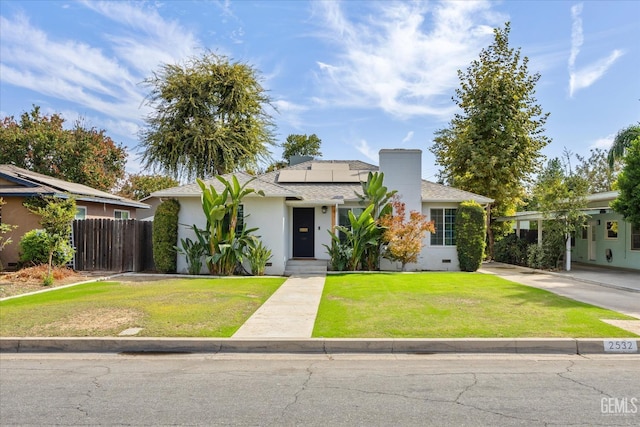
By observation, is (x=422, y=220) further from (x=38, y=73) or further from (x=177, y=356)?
(x=38, y=73)

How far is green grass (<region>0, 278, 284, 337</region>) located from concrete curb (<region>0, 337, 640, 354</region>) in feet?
0.96

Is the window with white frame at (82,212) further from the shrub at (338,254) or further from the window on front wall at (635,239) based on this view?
the window on front wall at (635,239)

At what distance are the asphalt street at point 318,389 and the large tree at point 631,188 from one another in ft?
39.9

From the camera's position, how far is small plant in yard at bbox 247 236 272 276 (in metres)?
15.8

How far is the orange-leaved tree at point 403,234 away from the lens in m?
16.7

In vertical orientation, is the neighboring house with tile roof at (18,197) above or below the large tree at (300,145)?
below

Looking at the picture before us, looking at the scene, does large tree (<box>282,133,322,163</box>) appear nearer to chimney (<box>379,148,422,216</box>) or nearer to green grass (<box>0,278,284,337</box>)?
chimney (<box>379,148,422,216</box>)

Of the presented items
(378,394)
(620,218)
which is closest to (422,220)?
(620,218)

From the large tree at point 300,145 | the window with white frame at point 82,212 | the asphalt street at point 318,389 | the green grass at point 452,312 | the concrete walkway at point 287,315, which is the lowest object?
the asphalt street at point 318,389

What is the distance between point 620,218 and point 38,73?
2926 centimetres

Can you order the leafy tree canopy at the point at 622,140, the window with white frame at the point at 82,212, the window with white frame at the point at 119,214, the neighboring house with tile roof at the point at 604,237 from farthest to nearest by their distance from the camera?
the leafy tree canopy at the point at 622,140 → the window with white frame at the point at 119,214 → the neighboring house with tile roof at the point at 604,237 → the window with white frame at the point at 82,212

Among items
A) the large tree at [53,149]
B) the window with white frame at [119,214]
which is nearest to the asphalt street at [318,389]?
the window with white frame at [119,214]

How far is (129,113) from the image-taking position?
29594 millimetres

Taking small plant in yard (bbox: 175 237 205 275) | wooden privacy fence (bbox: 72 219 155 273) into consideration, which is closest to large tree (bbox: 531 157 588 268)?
small plant in yard (bbox: 175 237 205 275)
